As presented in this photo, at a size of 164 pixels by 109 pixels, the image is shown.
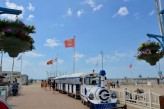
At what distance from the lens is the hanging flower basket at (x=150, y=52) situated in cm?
1850

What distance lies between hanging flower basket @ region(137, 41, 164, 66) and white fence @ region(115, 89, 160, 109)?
101 inches

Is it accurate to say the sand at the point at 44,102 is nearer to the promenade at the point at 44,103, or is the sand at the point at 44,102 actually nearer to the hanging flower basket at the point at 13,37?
→ the promenade at the point at 44,103

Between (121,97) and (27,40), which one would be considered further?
(121,97)

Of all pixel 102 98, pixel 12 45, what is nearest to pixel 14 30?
pixel 12 45

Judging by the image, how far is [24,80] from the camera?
7975 centimetres

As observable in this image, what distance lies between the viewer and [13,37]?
8.30 m

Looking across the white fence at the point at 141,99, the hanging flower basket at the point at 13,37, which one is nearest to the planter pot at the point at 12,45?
the hanging flower basket at the point at 13,37

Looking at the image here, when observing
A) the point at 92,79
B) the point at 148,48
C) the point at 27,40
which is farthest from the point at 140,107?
the point at 27,40

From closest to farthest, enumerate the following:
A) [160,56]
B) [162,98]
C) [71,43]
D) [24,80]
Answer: [162,98] → [160,56] → [71,43] → [24,80]

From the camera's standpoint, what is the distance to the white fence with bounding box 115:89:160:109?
52.0ft

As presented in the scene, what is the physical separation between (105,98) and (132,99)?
9.64 feet

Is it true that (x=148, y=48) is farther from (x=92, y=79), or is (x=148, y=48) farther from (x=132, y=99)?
(x=92, y=79)

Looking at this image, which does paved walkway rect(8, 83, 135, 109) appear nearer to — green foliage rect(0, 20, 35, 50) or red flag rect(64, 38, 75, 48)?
green foliage rect(0, 20, 35, 50)

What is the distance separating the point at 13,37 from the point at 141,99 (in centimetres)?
1230
